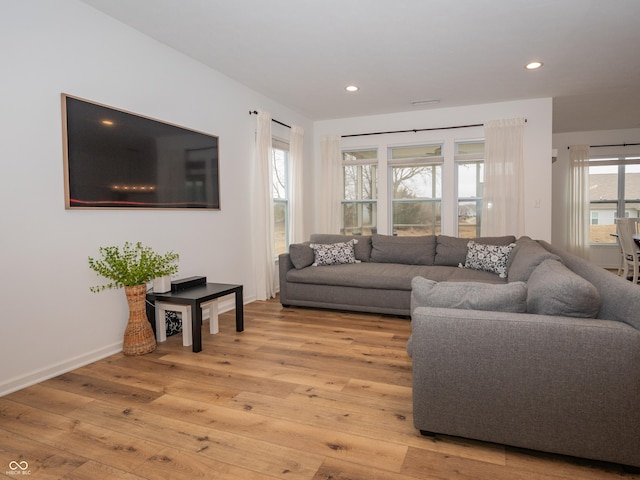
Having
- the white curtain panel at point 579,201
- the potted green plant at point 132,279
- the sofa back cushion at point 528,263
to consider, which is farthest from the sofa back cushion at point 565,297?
the white curtain panel at point 579,201

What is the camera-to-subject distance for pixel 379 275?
13.8ft

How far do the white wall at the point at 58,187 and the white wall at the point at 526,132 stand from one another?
3.37 meters

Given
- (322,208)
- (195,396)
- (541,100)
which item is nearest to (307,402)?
(195,396)

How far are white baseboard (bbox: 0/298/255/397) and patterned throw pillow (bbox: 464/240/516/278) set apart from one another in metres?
3.59

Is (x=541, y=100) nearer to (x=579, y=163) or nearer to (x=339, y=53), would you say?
Answer: (x=579, y=163)

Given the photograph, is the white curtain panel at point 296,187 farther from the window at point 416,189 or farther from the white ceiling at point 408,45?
the window at point 416,189

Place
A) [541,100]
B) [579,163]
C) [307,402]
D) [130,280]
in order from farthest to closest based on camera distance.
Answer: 1. [579,163]
2. [541,100]
3. [130,280]
4. [307,402]

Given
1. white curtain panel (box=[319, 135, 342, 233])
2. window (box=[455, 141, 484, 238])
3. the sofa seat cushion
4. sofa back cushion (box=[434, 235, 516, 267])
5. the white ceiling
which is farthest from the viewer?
white curtain panel (box=[319, 135, 342, 233])

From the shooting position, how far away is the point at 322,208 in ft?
21.1

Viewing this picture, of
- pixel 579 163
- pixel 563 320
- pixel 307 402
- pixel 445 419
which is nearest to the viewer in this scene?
pixel 563 320

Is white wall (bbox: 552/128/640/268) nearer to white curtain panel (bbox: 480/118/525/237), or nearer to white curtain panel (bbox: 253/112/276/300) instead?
white curtain panel (bbox: 480/118/525/237)

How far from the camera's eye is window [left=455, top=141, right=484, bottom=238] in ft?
18.9

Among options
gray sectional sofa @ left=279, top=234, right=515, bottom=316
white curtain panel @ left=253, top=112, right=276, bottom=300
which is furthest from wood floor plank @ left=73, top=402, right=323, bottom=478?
white curtain panel @ left=253, top=112, right=276, bottom=300

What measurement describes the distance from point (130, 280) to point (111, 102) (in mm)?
1399
